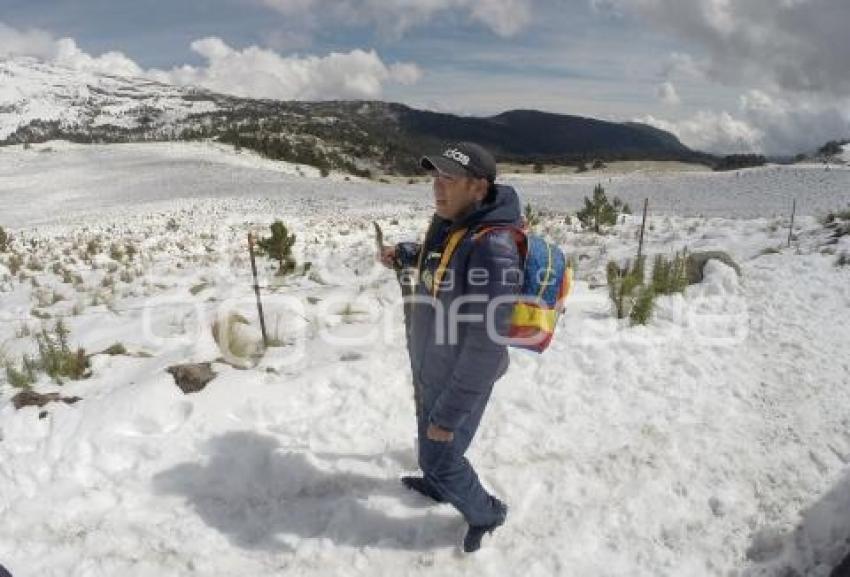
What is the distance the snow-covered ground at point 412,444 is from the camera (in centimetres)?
355

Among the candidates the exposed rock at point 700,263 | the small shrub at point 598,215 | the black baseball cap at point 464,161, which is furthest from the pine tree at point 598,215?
the black baseball cap at point 464,161

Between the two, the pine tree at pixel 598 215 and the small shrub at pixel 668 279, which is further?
the pine tree at pixel 598 215

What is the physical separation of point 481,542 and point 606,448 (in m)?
1.25

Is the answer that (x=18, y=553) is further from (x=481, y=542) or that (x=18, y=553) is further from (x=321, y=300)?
(x=321, y=300)

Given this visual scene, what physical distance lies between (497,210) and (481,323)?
1.69ft

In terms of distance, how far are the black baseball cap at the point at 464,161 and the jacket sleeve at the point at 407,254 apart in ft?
3.13

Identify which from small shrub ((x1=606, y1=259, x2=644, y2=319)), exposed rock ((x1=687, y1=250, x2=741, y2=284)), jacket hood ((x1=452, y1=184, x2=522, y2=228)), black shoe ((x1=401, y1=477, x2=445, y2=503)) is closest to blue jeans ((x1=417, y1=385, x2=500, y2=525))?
black shoe ((x1=401, y1=477, x2=445, y2=503))

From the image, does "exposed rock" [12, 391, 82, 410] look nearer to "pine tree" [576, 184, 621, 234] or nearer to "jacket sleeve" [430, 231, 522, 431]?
"jacket sleeve" [430, 231, 522, 431]

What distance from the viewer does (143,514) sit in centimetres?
390

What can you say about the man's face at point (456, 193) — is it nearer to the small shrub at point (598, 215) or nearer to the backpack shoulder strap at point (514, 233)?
the backpack shoulder strap at point (514, 233)

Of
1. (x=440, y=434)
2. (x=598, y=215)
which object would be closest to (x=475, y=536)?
(x=440, y=434)

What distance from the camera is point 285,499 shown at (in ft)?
13.4

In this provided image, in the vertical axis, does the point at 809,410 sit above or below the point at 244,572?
above

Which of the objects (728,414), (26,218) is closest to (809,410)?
(728,414)
